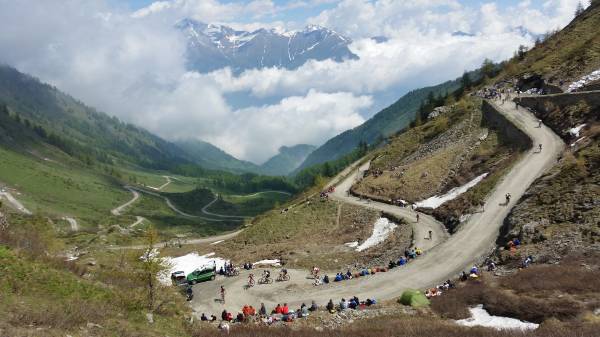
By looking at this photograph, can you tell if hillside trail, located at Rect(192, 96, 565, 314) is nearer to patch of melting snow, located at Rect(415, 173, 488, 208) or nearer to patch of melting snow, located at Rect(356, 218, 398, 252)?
patch of melting snow, located at Rect(415, 173, 488, 208)

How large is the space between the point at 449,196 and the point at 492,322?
51.0 m

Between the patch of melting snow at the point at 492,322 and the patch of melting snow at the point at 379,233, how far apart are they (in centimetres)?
3364

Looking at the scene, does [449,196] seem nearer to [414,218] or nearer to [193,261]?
[414,218]

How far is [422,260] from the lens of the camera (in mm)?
54688

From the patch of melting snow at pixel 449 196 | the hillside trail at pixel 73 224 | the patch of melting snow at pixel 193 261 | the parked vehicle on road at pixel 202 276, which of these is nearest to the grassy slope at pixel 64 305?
the parked vehicle on road at pixel 202 276

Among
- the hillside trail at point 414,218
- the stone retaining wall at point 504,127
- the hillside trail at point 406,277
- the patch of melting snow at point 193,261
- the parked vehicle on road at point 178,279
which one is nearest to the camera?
the hillside trail at point 406,277

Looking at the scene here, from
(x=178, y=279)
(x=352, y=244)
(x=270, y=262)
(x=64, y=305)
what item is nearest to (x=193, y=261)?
(x=178, y=279)

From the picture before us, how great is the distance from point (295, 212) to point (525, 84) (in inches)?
2850

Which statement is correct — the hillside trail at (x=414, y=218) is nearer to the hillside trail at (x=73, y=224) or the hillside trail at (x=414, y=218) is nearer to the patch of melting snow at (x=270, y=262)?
the patch of melting snow at (x=270, y=262)

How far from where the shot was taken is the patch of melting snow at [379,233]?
70.8 m

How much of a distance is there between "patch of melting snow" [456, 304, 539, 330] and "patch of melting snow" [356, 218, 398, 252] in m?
33.6

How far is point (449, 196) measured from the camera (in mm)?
81625

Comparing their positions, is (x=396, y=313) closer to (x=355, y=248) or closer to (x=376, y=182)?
(x=355, y=248)

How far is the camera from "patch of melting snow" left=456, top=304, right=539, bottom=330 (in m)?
30.7
